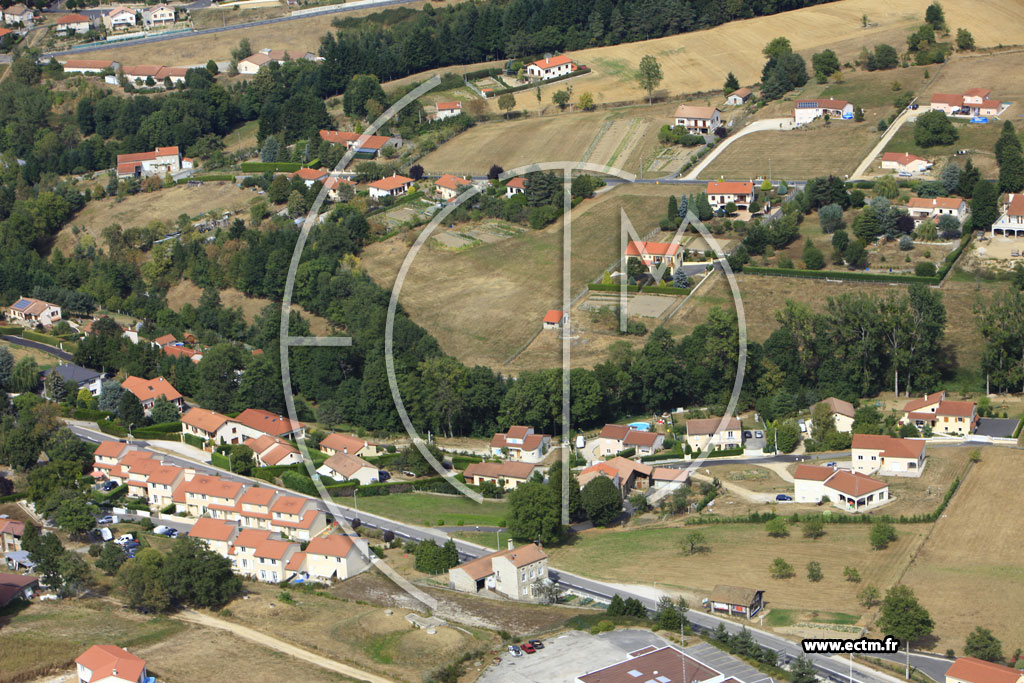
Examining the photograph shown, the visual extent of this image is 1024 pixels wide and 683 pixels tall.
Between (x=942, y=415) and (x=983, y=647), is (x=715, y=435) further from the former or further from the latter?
(x=983, y=647)

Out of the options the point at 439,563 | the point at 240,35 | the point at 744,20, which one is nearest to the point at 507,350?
the point at 439,563

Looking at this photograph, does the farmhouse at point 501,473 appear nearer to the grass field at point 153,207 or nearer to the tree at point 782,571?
the tree at point 782,571

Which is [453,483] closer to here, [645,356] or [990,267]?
[645,356]

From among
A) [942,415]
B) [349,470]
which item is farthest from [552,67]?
[942,415]

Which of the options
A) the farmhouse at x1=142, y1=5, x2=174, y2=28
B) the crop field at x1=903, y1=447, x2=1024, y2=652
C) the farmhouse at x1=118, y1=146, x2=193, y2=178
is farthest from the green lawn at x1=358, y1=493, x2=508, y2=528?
the farmhouse at x1=142, y1=5, x2=174, y2=28

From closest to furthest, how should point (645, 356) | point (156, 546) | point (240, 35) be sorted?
point (156, 546), point (645, 356), point (240, 35)
